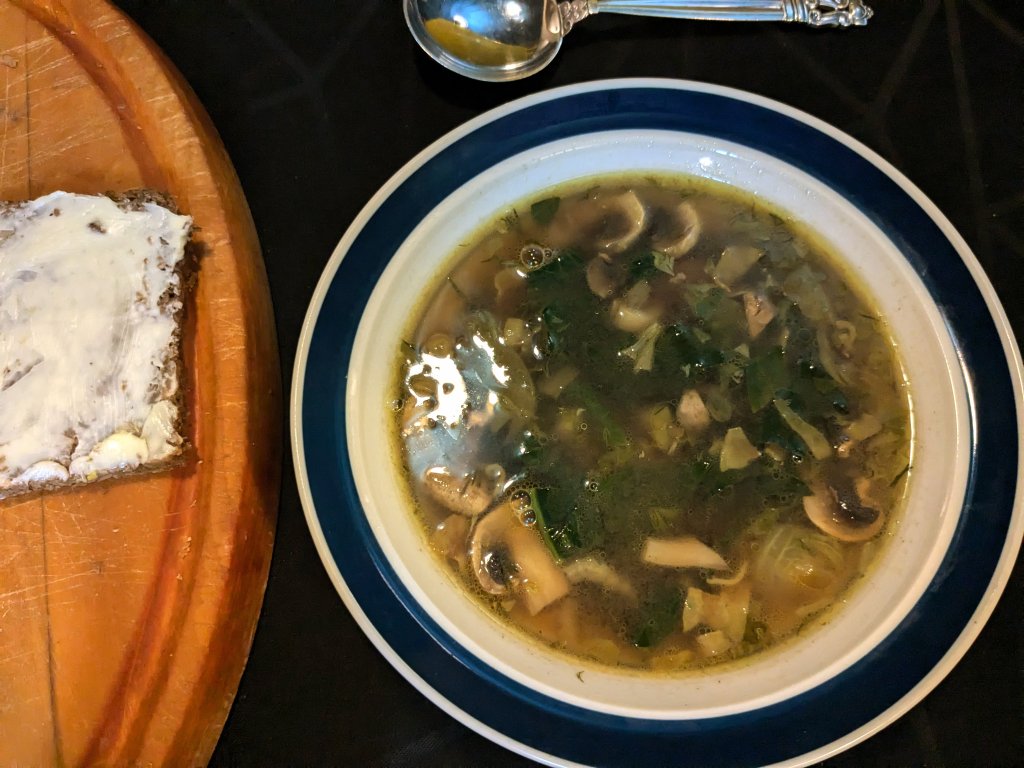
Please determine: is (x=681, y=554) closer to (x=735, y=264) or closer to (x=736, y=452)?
(x=736, y=452)

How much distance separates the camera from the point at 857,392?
1.64m

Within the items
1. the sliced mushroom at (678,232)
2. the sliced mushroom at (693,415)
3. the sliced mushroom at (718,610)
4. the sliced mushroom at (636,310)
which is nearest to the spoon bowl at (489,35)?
the sliced mushroom at (678,232)

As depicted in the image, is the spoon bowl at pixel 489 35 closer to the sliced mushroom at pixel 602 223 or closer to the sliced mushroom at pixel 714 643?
the sliced mushroom at pixel 602 223

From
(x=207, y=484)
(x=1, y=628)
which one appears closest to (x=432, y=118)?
(x=207, y=484)

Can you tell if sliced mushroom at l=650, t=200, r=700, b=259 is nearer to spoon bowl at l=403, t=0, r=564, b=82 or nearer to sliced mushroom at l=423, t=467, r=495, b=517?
spoon bowl at l=403, t=0, r=564, b=82

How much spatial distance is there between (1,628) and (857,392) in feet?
6.96

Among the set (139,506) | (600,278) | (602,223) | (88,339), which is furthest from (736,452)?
(88,339)

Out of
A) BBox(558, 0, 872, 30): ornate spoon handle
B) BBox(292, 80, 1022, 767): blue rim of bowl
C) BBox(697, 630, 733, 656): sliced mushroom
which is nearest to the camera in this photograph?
BBox(292, 80, 1022, 767): blue rim of bowl

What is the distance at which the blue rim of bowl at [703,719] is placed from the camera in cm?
136

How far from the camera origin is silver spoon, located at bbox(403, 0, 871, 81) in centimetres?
165

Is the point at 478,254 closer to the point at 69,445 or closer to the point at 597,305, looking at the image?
the point at 597,305

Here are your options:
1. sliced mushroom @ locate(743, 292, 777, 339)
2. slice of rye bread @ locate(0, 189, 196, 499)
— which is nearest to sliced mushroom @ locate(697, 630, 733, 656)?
sliced mushroom @ locate(743, 292, 777, 339)

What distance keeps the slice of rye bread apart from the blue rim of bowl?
35cm

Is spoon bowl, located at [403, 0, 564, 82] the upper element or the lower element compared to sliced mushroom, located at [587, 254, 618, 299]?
upper
